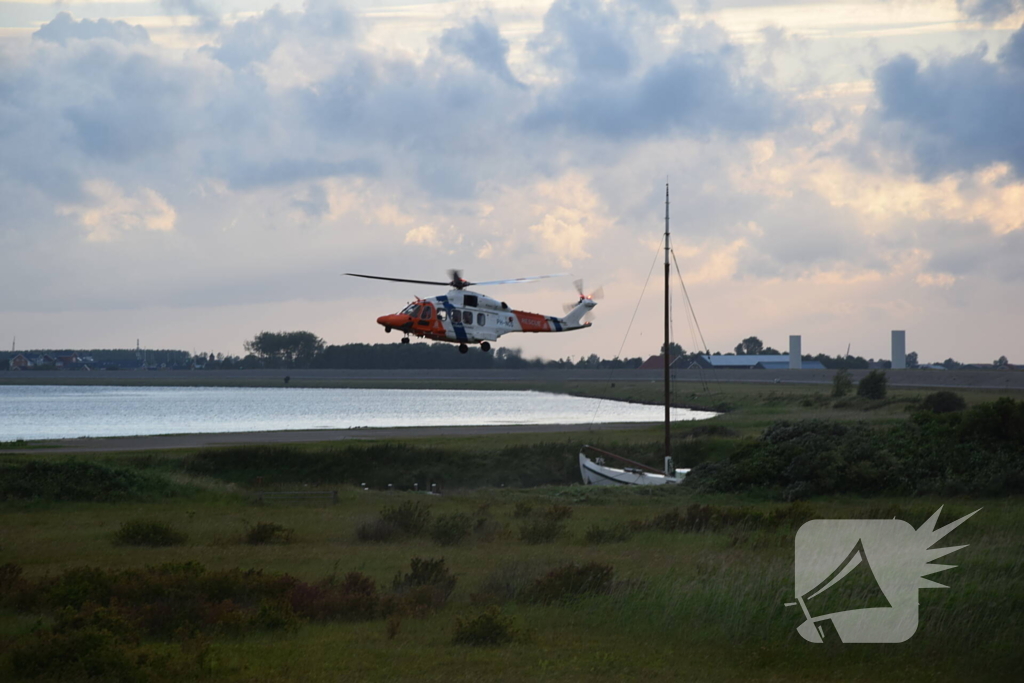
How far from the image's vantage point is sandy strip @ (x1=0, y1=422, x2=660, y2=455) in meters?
52.0

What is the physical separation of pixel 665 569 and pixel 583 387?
171335 millimetres

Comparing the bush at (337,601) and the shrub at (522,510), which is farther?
the shrub at (522,510)

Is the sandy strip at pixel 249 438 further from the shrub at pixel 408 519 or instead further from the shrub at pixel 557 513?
the shrub at pixel 557 513

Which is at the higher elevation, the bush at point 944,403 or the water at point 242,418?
the bush at point 944,403

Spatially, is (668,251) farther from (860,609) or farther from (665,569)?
(860,609)

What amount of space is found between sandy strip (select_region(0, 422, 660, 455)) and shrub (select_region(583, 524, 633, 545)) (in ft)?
100

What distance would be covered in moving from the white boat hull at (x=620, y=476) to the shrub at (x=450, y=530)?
14.7 metres

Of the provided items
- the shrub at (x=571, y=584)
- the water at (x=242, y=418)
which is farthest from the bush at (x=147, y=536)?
the water at (x=242, y=418)

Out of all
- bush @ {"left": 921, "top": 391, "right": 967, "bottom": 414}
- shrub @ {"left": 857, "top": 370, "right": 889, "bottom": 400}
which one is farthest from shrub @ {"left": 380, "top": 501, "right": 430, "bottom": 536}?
shrub @ {"left": 857, "top": 370, "right": 889, "bottom": 400}

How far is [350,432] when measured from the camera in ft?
215

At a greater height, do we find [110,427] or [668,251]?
[668,251]

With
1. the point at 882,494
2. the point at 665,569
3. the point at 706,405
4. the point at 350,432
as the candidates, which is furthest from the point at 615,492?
the point at 706,405

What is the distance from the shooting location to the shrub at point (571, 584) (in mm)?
18281

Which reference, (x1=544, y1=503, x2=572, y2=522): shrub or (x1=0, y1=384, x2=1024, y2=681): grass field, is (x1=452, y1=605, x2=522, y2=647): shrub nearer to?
(x1=0, y1=384, x2=1024, y2=681): grass field
